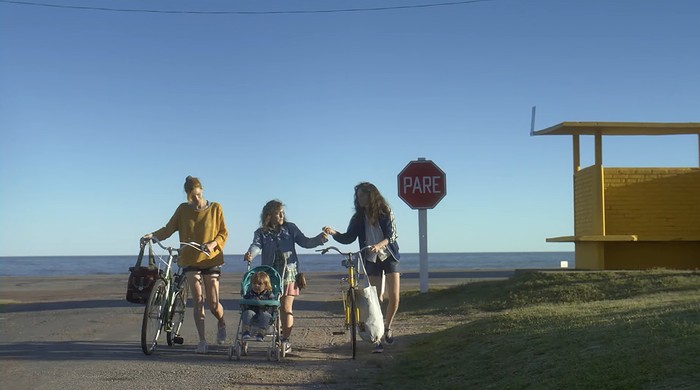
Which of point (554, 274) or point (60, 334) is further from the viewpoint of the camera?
point (554, 274)

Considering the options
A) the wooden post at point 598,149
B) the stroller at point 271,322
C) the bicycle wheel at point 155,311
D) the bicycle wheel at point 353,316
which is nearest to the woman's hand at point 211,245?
the stroller at point 271,322

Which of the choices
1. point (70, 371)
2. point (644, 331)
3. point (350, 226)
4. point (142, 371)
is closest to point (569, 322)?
point (644, 331)

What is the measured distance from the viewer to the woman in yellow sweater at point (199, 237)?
996 centimetres

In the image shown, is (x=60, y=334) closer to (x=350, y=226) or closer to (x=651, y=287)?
(x=350, y=226)

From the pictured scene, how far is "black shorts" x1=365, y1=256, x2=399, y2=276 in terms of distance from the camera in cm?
1022

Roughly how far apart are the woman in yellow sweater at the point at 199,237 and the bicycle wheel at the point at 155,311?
366 millimetres

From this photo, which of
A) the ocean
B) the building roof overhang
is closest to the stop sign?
the building roof overhang

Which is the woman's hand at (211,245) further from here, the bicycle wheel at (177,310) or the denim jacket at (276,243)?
the bicycle wheel at (177,310)

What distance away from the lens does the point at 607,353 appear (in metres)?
6.91

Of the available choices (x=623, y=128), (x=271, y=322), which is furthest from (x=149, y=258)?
(x=623, y=128)

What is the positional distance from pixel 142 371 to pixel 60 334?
145 inches

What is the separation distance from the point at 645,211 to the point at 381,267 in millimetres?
9557

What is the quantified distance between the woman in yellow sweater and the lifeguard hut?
379 inches

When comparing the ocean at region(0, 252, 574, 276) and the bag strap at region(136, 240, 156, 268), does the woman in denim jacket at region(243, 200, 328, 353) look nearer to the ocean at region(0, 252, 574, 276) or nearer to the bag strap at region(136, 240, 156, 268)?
the bag strap at region(136, 240, 156, 268)
